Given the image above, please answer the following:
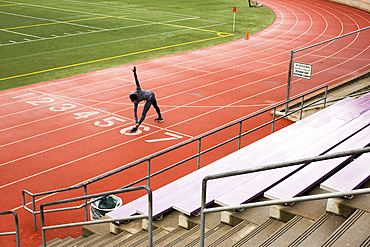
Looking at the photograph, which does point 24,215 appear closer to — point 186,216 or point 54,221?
point 54,221

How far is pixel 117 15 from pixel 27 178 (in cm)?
2983

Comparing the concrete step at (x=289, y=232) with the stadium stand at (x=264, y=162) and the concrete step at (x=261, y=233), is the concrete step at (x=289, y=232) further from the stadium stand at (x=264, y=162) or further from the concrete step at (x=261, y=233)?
the stadium stand at (x=264, y=162)

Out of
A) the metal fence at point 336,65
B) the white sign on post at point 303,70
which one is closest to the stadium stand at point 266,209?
the white sign on post at point 303,70

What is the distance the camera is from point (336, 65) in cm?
2092

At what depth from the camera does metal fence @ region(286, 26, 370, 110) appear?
16.9 meters

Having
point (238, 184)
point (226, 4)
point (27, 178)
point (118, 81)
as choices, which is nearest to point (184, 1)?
point (226, 4)

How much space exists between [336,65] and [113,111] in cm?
1189

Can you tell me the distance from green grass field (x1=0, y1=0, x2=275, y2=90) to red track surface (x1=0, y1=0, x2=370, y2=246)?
84.2 inches

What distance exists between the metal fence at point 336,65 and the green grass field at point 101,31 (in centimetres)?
736

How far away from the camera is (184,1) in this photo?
48.0 meters

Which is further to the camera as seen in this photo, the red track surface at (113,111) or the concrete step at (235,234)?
the red track surface at (113,111)

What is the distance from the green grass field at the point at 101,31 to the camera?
72.6 feet

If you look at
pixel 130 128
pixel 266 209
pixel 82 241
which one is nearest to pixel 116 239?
pixel 82 241

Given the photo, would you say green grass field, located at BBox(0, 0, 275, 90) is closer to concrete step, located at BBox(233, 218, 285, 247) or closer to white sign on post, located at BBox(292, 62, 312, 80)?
white sign on post, located at BBox(292, 62, 312, 80)
